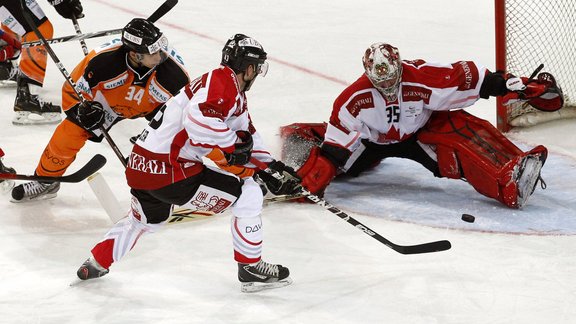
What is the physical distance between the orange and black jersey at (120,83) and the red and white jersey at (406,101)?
71cm

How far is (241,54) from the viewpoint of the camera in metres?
3.40

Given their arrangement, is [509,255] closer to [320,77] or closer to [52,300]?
[52,300]

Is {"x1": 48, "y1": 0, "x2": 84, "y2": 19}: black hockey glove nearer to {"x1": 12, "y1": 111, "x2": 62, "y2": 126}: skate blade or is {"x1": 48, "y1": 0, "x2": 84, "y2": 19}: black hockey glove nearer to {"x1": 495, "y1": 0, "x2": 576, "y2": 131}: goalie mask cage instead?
{"x1": 12, "y1": 111, "x2": 62, "y2": 126}: skate blade

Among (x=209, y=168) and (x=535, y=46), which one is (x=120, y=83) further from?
(x=535, y=46)

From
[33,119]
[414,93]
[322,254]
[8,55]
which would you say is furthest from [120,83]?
[8,55]

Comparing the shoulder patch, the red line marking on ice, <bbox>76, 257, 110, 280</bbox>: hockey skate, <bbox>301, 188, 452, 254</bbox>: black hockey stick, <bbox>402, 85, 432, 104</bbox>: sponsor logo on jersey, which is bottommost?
the red line marking on ice

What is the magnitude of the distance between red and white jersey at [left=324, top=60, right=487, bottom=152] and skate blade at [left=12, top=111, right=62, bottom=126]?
1790mm

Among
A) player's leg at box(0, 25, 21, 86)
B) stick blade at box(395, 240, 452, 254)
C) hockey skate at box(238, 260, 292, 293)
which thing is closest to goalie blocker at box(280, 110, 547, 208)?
stick blade at box(395, 240, 452, 254)

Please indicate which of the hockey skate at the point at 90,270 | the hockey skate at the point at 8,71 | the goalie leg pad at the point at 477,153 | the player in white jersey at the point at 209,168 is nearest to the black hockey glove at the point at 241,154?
the player in white jersey at the point at 209,168

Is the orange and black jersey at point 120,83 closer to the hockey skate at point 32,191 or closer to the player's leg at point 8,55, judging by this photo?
the hockey skate at point 32,191

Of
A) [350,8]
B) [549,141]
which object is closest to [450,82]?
[549,141]

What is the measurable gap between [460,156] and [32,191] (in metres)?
1.85

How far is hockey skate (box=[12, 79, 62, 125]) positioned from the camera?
5.50 meters

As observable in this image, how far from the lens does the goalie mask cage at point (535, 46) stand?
520 centimetres
